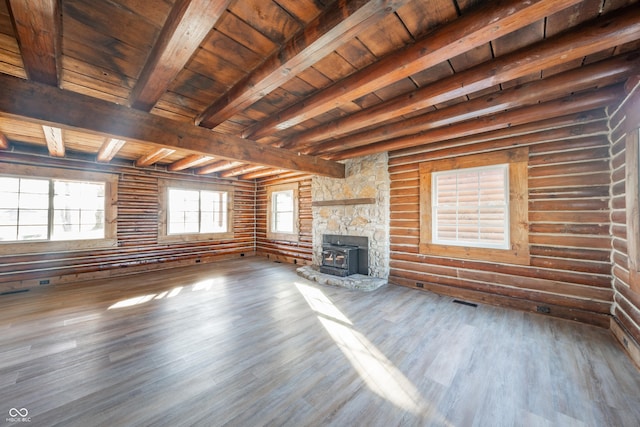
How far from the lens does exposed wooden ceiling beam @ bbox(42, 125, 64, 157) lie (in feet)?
10.9

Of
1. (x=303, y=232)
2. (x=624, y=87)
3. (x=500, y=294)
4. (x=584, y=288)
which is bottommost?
(x=500, y=294)

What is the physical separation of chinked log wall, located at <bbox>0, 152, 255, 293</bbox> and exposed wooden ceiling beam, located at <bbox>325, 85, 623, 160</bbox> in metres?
6.00

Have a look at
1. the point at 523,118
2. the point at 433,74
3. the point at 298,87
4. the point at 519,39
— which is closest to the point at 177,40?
the point at 298,87

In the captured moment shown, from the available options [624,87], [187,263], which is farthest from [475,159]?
[187,263]

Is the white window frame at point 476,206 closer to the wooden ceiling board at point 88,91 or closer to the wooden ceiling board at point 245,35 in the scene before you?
the wooden ceiling board at point 245,35

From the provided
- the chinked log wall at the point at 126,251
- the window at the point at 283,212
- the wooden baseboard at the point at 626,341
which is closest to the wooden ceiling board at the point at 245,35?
the wooden baseboard at the point at 626,341

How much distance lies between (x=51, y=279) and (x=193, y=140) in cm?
510

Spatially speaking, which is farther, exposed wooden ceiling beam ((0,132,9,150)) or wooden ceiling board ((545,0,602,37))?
exposed wooden ceiling beam ((0,132,9,150))

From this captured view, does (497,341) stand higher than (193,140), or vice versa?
(193,140)

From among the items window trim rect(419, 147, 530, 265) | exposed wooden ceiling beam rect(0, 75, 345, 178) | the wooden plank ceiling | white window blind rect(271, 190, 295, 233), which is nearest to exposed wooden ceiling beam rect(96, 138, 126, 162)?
the wooden plank ceiling

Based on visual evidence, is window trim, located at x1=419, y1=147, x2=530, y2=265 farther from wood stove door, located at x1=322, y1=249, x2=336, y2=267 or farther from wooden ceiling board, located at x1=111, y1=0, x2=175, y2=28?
wooden ceiling board, located at x1=111, y1=0, x2=175, y2=28

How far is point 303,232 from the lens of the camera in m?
7.27

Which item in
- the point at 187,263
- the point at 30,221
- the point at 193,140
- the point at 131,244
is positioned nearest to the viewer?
the point at 193,140

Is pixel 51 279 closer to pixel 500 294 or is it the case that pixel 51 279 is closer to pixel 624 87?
pixel 500 294
